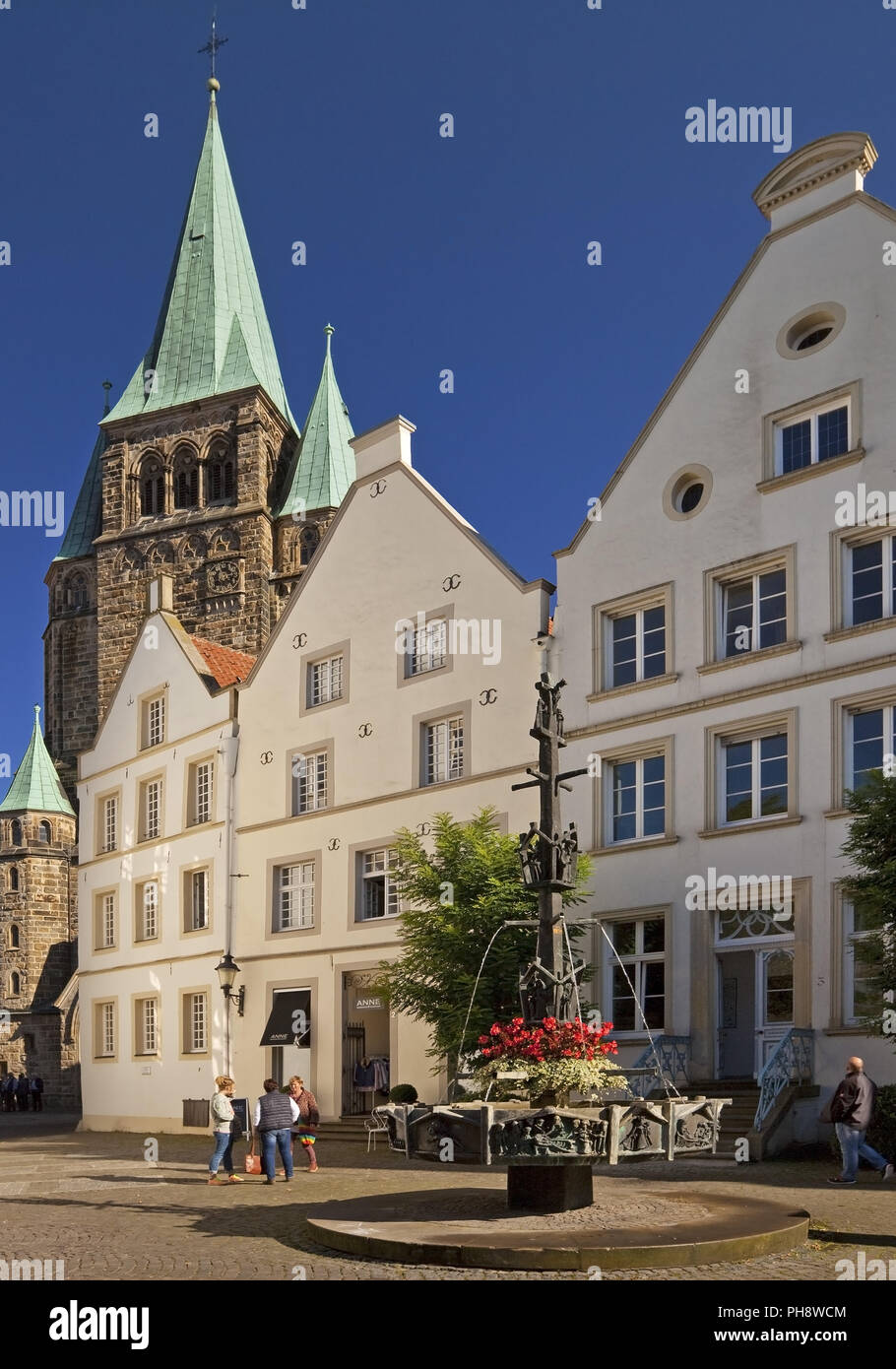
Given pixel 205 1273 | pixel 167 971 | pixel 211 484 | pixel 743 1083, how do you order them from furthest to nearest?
pixel 211 484, pixel 167 971, pixel 743 1083, pixel 205 1273

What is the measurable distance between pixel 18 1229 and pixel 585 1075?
228 inches

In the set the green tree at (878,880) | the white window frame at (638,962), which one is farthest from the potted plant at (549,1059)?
the white window frame at (638,962)

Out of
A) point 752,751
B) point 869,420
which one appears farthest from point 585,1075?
point 869,420

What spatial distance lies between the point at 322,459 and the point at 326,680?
43.9 m

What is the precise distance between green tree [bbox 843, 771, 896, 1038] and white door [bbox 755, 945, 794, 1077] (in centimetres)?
296

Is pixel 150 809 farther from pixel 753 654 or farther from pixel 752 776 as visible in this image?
pixel 753 654

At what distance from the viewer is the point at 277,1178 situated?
20.1 meters

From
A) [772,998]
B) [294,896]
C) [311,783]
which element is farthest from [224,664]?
[772,998]

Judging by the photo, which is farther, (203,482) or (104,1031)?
(203,482)

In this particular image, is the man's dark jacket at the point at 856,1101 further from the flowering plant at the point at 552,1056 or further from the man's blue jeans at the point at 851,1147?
the flowering plant at the point at 552,1056

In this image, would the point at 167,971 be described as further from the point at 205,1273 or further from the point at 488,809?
the point at 205,1273

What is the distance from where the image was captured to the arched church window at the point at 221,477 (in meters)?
75.9

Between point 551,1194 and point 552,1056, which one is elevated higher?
point 552,1056

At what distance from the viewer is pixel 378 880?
3078 cm
